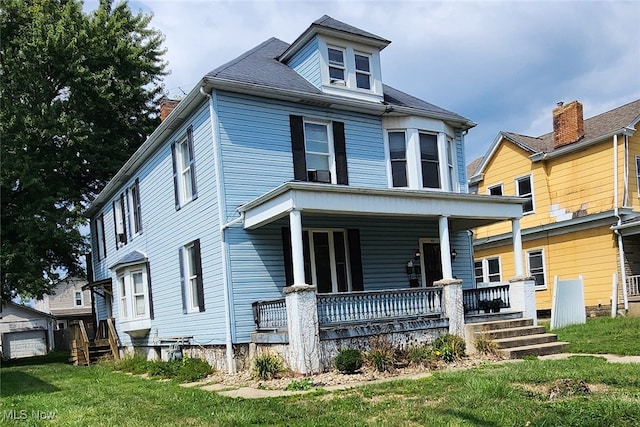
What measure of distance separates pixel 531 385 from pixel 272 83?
343 inches

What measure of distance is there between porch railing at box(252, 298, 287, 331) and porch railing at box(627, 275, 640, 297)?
12.3m

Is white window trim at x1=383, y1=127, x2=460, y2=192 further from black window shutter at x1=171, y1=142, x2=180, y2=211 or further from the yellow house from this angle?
black window shutter at x1=171, y1=142, x2=180, y2=211

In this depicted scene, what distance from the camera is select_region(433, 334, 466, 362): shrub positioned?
11336mm

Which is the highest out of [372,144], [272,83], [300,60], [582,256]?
[300,60]

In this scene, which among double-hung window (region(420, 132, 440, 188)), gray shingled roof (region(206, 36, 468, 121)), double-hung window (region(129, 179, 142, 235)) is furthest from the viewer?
double-hung window (region(129, 179, 142, 235))

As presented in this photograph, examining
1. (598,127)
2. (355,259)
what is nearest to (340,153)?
(355,259)

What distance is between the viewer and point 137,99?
25516 mm

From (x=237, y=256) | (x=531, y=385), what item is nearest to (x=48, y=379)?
(x=237, y=256)

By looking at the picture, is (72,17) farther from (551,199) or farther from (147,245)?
(551,199)

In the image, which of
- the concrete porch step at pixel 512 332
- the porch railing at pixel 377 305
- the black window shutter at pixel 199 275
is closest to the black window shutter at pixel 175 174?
the black window shutter at pixel 199 275

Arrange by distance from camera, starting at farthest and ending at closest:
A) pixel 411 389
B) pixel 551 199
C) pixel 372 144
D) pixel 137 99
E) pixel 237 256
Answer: pixel 137 99 < pixel 551 199 < pixel 372 144 < pixel 237 256 < pixel 411 389

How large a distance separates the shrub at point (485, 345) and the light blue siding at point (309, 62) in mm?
6975

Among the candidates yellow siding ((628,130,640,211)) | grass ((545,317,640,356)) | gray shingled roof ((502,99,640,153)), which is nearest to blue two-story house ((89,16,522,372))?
grass ((545,317,640,356))

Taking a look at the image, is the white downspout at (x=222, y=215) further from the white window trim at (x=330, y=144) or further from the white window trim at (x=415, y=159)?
the white window trim at (x=415, y=159)
